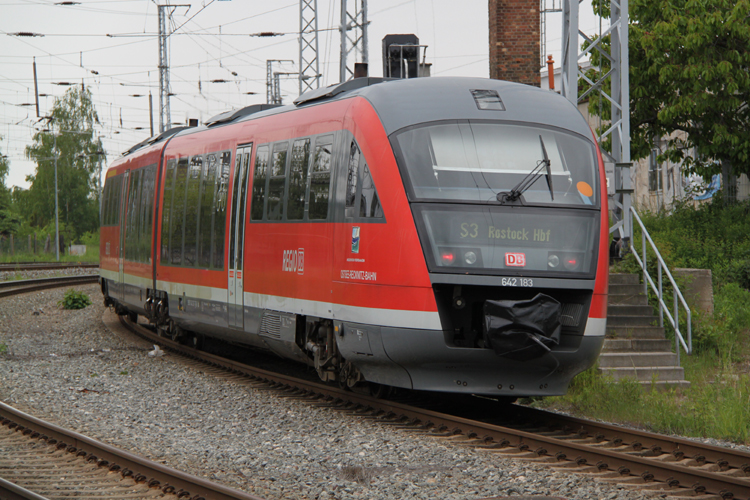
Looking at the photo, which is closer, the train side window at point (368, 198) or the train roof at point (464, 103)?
the train side window at point (368, 198)

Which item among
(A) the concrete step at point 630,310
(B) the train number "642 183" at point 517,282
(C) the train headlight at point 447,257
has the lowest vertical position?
(A) the concrete step at point 630,310

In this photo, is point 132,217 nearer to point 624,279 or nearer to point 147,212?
point 147,212

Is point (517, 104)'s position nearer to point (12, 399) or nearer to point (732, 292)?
point (12, 399)

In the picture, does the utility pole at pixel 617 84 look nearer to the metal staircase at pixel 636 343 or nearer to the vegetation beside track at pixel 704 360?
the vegetation beside track at pixel 704 360

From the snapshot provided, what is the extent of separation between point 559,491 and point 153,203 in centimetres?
1060

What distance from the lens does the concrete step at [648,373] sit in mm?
10034

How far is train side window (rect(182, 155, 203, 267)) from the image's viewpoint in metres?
12.5

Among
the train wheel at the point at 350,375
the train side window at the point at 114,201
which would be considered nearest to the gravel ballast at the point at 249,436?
the train wheel at the point at 350,375

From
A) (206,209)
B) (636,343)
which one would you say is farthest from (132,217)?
(636,343)

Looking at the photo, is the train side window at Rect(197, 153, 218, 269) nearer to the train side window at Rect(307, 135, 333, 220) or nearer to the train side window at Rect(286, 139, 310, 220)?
the train side window at Rect(286, 139, 310, 220)

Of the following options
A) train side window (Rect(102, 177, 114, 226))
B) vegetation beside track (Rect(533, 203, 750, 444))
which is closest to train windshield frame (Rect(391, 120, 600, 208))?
vegetation beside track (Rect(533, 203, 750, 444))

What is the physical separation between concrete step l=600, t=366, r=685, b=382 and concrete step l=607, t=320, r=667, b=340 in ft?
3.13

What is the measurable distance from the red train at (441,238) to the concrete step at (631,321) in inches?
140

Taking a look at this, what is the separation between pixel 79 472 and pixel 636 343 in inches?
281
